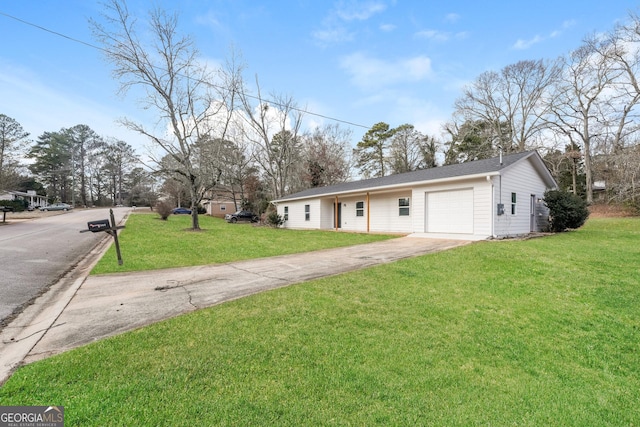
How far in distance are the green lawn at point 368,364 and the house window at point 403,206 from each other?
10.3 m

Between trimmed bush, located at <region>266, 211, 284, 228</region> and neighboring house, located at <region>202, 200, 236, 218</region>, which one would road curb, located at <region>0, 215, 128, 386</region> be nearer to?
trimmed bush, located at <region>266, 211, 284, 228</region>

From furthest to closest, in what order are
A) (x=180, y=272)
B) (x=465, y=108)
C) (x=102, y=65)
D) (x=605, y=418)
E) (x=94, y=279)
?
(x=465, y=108)
(x=102, y=65)
(x=180, y=272)
(x=94, y=279)
(x=605, y=418)

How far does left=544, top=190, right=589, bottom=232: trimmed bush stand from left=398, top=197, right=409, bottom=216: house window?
6.15 m

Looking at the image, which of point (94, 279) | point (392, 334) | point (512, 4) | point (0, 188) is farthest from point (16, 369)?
point (0, 188)

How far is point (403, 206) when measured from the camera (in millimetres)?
15125

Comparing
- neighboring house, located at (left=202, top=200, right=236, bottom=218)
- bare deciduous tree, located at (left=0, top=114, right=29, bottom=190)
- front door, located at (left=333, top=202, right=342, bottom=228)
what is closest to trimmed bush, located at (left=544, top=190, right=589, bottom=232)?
front door, located at (left=333, top=202, right=342, bottom=228)

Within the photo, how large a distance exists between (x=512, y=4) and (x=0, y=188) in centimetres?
3725

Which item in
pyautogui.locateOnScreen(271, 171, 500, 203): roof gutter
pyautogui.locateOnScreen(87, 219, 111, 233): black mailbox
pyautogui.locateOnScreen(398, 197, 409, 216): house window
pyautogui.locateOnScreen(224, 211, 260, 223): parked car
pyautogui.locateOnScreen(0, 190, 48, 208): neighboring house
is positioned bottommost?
pyautogui.locateOnScreen(224, 211, 260, 223): parked car

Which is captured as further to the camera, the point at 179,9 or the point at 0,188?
the point at 0,188

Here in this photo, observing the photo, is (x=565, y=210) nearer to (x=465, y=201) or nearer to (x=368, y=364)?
(x=465, y=201)

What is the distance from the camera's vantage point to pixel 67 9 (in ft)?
31.4

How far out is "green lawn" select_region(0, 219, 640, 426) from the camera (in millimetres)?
2070

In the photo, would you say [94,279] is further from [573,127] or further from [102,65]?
[573,127]

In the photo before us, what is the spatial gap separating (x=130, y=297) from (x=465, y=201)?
1173cm
